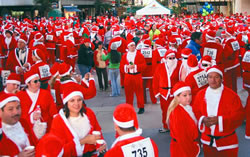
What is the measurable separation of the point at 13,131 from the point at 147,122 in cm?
540

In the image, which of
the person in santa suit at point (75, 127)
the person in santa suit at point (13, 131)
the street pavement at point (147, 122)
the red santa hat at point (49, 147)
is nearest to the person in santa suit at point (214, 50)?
the street pavement at point (147, 122)

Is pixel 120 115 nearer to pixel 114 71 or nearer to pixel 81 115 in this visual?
pixel 81 115

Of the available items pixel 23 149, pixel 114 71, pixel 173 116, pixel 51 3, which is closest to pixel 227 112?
pixel 173 116

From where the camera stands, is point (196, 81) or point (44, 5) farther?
point (44, 5)

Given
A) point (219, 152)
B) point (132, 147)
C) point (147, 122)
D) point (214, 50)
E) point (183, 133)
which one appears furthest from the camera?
point (214, 50)

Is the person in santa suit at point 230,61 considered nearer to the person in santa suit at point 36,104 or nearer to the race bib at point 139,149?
the person in santa suit at point 36,104

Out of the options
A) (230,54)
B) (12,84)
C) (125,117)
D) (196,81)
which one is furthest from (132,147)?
(230,54)

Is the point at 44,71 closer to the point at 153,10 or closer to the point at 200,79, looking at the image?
the point at 200,79

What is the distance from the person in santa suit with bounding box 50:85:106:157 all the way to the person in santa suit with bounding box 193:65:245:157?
58.7 inches

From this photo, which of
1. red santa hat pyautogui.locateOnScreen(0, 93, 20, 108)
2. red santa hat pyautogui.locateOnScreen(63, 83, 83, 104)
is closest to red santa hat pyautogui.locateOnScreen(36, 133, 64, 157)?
red santa hat pyautogui.locateOnScreen(0, 93, 20, 108)

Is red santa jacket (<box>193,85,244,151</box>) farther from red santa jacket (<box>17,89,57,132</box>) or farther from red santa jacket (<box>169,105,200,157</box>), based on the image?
red santa jacket (<box>17,89,57,132</box>)

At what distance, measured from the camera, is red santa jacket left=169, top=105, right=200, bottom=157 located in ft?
17.0

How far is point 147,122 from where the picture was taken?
9.44 m

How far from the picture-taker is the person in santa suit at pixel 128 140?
3754 millimetres
